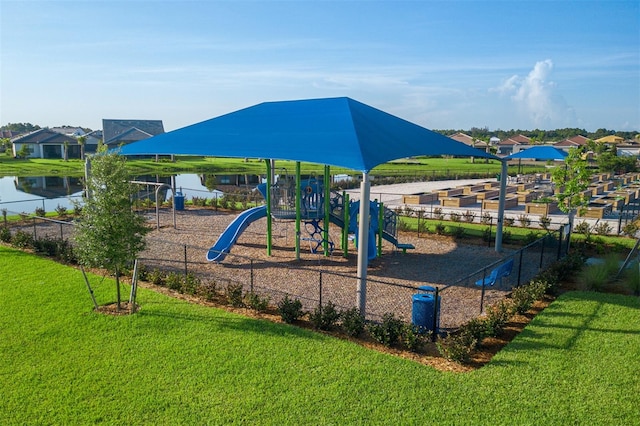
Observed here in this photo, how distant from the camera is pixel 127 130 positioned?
82.2 m

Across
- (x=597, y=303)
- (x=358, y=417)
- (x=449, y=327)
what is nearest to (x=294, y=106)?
(x=449, y=327)

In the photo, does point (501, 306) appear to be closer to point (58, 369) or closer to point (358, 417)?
point (358, 417)

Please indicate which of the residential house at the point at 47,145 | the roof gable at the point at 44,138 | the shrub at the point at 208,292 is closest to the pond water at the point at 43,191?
the shrub at the point at 208,292

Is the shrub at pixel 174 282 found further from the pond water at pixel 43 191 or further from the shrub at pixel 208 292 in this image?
the pond water at pixel 43 191

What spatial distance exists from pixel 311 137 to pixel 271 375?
21.1 feet

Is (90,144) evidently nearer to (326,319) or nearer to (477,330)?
(326,319)

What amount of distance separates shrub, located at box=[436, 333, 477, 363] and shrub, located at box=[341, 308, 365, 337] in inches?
54.8

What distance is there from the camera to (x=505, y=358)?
7.70 metres

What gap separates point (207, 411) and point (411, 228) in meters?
14.1

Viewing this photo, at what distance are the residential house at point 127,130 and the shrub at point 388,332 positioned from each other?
73.8 m

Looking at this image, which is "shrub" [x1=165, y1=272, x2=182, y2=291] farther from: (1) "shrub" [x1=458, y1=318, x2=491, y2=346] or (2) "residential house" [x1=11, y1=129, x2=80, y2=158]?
(2) "residential house" [x1=11, y1=129, x2=80, y2=158]

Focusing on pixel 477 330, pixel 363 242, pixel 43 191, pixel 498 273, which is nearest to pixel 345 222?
pixel 498 273

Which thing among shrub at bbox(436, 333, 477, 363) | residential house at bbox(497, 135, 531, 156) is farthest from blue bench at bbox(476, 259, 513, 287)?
residential house at bbox(497, 135, 531, 156)

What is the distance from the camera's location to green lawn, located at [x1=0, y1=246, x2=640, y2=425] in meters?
6.05
